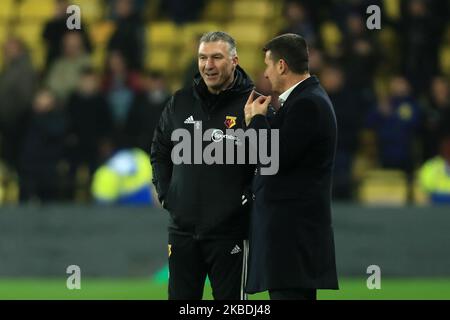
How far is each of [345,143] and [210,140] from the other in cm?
794

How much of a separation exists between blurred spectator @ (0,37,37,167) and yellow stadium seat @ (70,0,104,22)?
2.01 meters

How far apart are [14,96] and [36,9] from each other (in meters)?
3.37

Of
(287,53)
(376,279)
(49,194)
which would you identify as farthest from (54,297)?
(287,53)

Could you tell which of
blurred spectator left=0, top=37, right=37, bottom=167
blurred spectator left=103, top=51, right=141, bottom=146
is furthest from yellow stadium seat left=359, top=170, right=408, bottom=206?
blurred spectator left=0, top=37, right=37, bottom=167

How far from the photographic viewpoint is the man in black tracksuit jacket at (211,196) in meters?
8.08

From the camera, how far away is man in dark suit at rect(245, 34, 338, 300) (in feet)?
25.2

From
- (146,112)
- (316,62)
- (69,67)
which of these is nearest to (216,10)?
(69,67)

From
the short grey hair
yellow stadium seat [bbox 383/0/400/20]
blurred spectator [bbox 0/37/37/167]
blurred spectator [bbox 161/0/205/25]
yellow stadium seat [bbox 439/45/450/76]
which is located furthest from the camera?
blurred spectator [bbox 161/0/205/25]

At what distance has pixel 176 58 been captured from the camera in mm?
19188

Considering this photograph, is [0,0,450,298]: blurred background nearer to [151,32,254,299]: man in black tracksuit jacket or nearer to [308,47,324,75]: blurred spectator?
[308,47,324,75]: blurred spectator

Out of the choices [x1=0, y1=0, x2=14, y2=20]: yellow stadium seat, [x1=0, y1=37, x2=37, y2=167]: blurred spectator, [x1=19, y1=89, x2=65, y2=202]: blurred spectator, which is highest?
[x1=0, y1=0, x2=14, y2=20]: yellow stadium seat

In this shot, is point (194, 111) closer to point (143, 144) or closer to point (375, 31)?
point (143, 144)

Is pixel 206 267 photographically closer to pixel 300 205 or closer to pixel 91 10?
pixel 300 205
